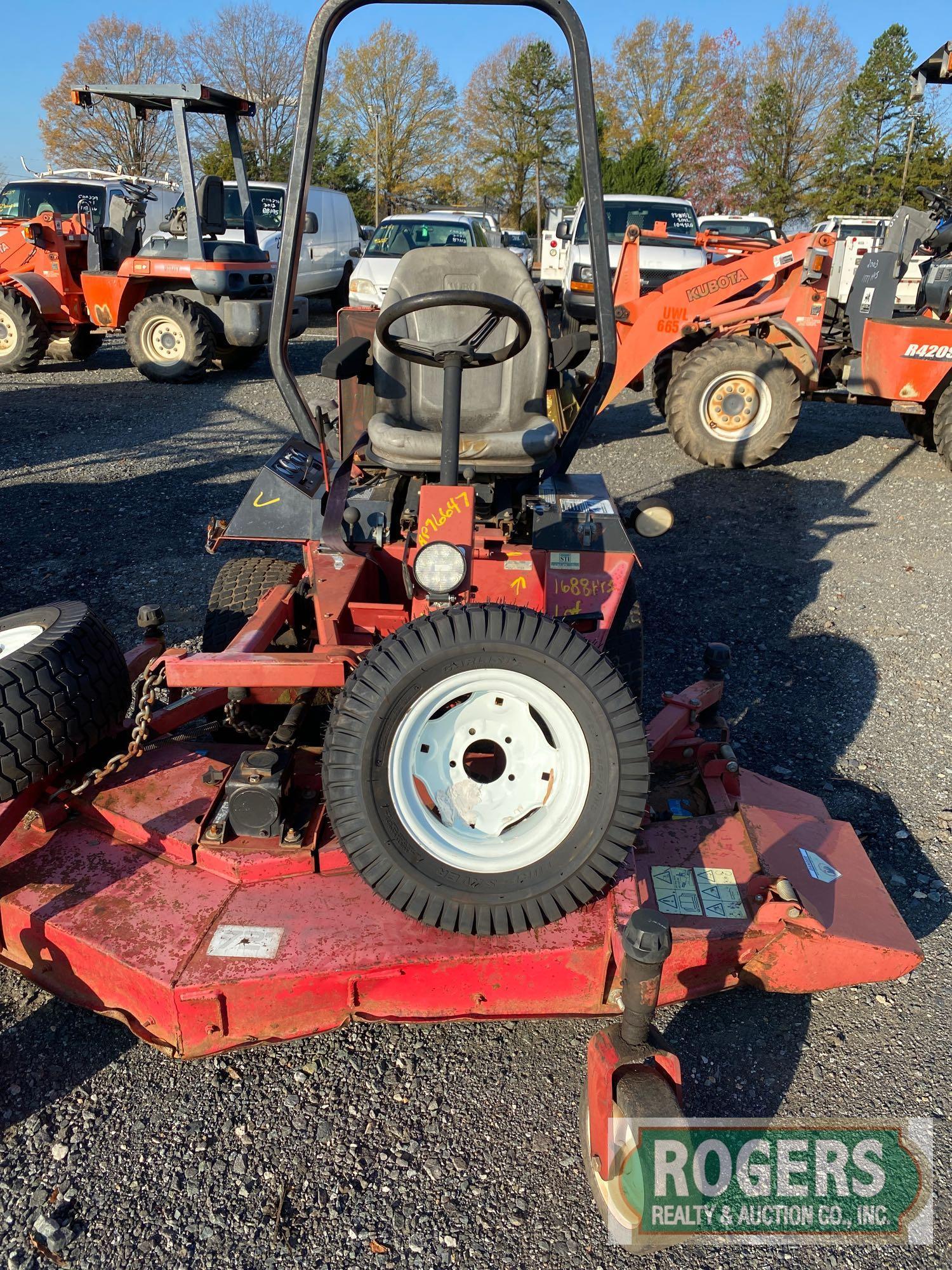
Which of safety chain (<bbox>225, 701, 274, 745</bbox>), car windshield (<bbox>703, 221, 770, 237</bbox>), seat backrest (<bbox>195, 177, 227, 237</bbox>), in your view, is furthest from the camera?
car windshield (<bbox>703, 221, 770, 237</bbox>)

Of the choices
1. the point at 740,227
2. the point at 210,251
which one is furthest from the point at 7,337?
the point at 740,227

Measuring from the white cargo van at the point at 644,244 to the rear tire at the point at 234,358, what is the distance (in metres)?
3.81

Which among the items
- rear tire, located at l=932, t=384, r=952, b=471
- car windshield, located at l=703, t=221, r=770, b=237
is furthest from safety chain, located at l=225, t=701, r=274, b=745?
car windshield, located at l=703, t=221, r=770, b=237

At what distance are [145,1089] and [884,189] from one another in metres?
35.9

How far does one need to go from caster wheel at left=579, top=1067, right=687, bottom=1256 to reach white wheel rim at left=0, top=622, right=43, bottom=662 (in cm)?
204

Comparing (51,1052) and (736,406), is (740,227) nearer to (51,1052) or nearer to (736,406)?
(736,406)

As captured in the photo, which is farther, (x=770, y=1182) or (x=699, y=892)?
(x=699, y=892)

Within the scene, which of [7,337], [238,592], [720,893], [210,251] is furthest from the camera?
[7,337]

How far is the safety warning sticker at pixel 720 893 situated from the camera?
2252 mm

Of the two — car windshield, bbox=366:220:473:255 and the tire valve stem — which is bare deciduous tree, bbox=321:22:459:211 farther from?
the tire valve stem

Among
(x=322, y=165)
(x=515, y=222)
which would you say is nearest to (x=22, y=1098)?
(x=322, y=165)

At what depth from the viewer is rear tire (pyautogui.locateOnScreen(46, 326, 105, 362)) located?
10867mm

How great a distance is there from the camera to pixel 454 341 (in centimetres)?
256

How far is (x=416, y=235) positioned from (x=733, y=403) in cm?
589
